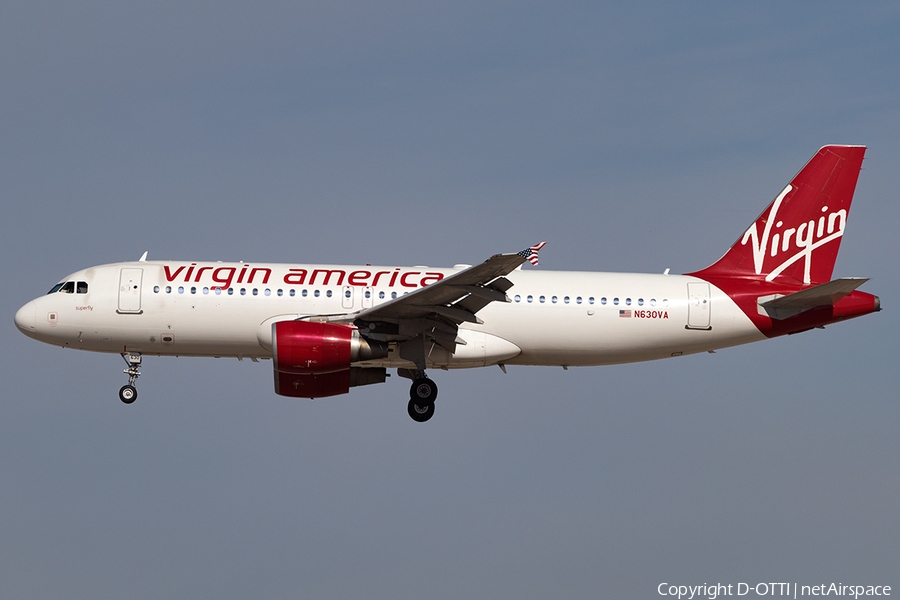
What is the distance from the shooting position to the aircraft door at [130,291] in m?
29.6

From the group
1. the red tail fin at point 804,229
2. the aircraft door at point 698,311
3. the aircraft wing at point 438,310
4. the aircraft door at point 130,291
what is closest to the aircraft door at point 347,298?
the aircraft wing at point 438,310

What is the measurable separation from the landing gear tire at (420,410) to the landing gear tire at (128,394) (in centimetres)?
800

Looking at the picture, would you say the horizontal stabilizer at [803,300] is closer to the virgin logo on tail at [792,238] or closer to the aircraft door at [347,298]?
the virgin logo on tail at [792,238]

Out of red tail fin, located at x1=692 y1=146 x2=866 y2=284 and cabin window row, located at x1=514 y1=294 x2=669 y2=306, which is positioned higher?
red tail fin, located at x1=692 y1=146 x2=866 y2=284

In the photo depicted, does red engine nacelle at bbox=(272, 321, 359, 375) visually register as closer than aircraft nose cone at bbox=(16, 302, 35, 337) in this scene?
Yes

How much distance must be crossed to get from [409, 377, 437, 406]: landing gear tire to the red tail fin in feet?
29.2

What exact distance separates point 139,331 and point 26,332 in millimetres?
3606

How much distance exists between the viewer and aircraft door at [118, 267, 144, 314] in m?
29.6

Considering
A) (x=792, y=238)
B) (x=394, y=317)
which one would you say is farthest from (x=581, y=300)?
(x=792, y=238)

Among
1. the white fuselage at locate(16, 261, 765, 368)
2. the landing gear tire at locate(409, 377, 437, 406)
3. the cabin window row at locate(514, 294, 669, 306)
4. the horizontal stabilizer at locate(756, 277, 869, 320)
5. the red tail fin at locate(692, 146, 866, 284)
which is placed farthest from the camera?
the red tail fin at locate(692, 146, 866, 284)

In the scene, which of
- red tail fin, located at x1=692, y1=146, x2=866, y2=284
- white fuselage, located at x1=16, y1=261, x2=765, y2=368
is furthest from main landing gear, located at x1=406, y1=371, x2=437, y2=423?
red tail fin, located at x1=692, y1=146, x2=866, y2=284

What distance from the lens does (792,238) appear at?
32375mm

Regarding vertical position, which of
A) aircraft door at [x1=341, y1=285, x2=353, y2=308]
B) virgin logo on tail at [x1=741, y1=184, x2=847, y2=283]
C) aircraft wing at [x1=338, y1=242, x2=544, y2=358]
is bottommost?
aircraft wing at [x1=338, y1=242, x2=544, y2=358]

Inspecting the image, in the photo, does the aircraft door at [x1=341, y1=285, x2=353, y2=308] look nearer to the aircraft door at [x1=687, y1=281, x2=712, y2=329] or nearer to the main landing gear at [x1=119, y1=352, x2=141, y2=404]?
the main landing gear at [x1=119, y1=352, x2=141, y2=404]
